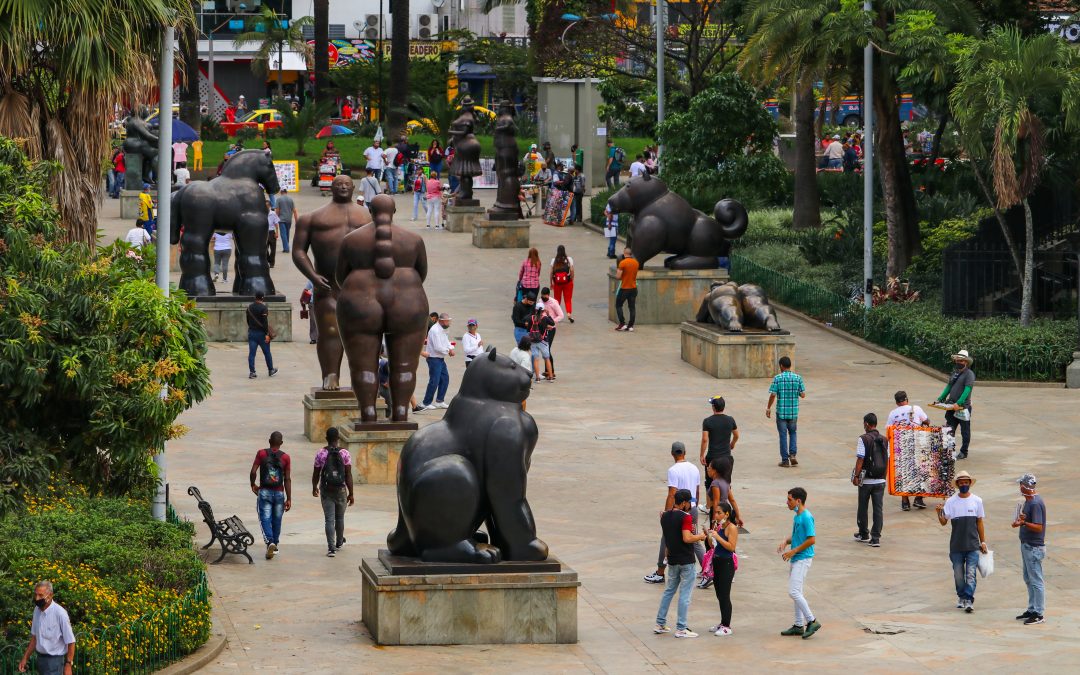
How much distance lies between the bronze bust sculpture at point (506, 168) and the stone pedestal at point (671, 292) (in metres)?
8.39

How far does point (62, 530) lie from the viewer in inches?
582

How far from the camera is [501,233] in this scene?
39.7m

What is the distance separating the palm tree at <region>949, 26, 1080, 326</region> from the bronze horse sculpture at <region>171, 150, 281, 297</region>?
→ 35.1 ft

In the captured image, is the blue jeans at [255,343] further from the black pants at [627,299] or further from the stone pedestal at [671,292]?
the stone pedestal at [671,292]

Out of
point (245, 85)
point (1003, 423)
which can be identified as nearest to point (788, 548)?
point (1003, 423)

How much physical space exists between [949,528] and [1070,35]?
1410 centimetres

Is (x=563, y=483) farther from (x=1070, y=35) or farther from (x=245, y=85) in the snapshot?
(x=245, y=85)

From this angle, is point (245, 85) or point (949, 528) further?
point (245, 85)

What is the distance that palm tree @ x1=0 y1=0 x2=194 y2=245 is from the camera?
1560 cm

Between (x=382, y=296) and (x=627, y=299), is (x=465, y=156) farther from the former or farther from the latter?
(x=382, y=296)

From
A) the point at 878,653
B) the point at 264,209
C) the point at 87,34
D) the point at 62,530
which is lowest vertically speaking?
the point at 878,653

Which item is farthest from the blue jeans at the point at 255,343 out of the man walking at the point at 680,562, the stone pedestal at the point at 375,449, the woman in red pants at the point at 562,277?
the man walking at the point at 680,562

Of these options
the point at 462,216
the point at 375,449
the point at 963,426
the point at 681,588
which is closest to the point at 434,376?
the point at 375,449

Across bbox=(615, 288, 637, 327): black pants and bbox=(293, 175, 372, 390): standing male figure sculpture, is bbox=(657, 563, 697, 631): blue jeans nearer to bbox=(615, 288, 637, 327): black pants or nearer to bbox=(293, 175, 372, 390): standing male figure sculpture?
bbox=(293, 175, 372, 390): standing male figure sculpture
